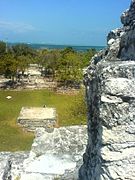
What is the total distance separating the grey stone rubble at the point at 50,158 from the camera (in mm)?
8250

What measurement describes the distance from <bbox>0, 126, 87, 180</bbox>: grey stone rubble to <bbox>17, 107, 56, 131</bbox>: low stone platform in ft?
82.0

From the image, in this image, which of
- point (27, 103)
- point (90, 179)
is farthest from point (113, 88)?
point (27, 103)

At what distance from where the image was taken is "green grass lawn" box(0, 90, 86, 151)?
31.8 meters

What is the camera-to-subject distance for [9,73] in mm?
60375

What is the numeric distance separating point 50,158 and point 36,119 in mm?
27655

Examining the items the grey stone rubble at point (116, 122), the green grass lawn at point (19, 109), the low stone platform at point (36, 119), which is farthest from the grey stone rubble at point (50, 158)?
the low stone platform at point (36, 119)


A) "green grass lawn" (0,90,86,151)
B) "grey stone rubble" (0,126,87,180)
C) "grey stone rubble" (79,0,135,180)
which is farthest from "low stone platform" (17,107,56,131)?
"grey stone rubble" (79,0,135,180)

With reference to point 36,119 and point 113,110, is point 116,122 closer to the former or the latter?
point 113,110

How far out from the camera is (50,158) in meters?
8.98

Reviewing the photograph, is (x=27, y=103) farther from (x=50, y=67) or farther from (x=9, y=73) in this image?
(x=50, y=67)

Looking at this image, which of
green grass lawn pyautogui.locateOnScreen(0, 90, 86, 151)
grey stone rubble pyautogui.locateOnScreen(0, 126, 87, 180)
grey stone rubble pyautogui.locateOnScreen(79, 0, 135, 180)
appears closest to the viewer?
grey stone rubble pyautogui.locateOnScreen(79, 0, 135, 180)

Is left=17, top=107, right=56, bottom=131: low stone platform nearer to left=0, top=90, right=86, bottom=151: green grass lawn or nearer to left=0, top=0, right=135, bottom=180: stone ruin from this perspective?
left=0, top=90, right=86, bottom=151: green grass lawn

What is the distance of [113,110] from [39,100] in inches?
1752

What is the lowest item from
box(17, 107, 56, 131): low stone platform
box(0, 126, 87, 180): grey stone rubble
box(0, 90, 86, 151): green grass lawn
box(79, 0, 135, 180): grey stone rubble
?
box(0, 90, 86, 151): green grass lawn
